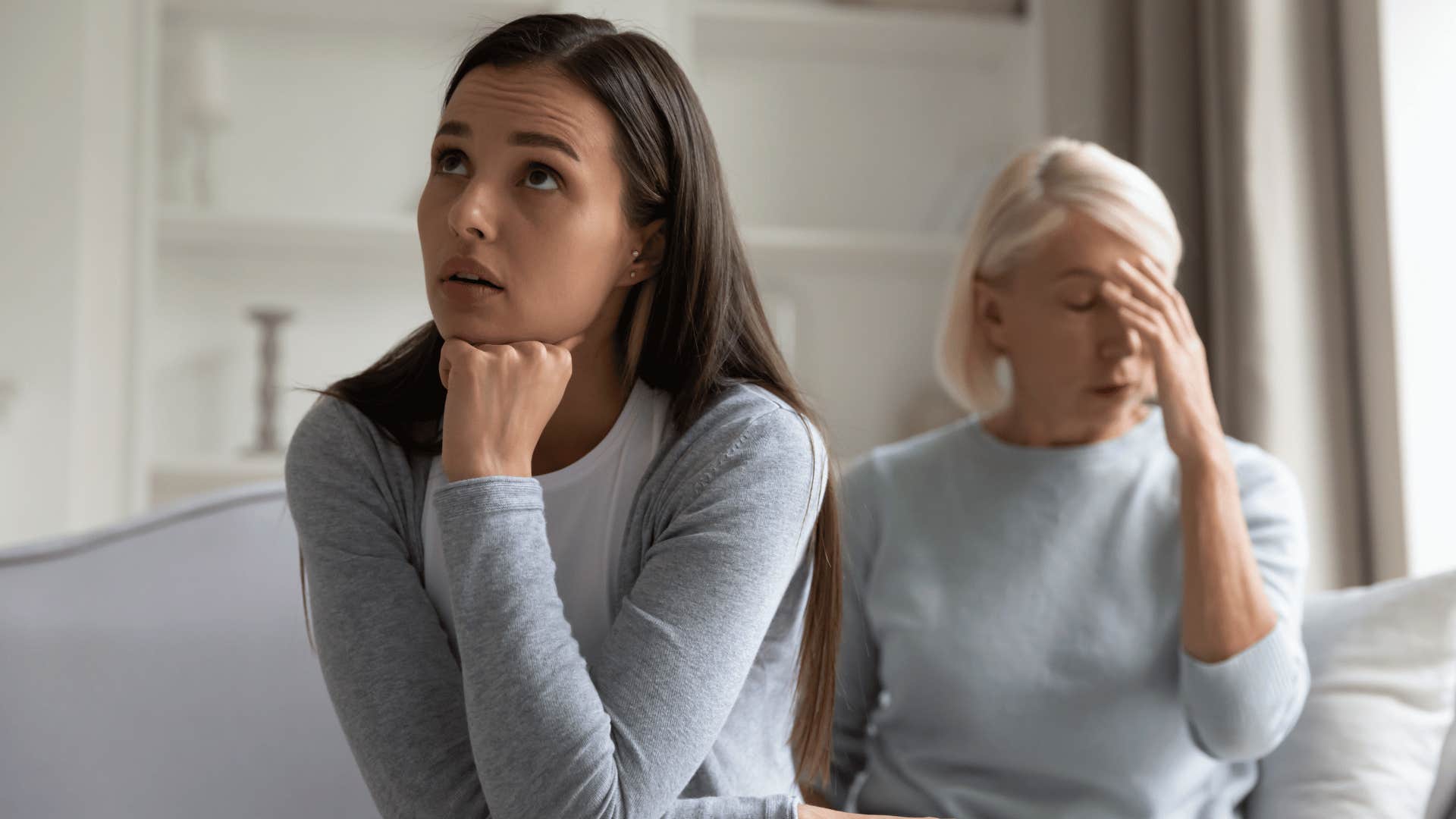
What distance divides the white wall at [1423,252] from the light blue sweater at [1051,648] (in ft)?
1.82

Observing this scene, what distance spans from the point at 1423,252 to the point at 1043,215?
2.59 feet

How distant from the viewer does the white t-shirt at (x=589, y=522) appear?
0.98 meters

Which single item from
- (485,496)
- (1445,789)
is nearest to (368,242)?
(485,496)

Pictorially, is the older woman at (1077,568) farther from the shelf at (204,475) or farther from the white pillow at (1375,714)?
the shelf at (204,475)

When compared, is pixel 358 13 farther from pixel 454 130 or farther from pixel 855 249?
pixel 454 130

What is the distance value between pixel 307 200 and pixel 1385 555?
2161mm

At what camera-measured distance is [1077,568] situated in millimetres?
1335

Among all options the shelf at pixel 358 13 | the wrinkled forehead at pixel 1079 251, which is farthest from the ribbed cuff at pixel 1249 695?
the shelf at pixel 358 13

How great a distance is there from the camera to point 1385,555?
1828mm

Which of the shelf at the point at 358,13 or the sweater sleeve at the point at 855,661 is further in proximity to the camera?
the shelf at the point at 358,13

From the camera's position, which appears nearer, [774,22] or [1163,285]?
[1163,285]

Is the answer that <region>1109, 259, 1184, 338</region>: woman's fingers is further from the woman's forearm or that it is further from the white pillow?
the white pillow

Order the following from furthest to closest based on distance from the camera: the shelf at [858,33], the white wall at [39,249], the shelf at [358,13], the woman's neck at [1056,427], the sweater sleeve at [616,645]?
the shelf at [858,33]
the shelf at [358,13]
the white wall at [39,249]
the woman's neck at [1056,427]
the sweater sleeve at [616,645]

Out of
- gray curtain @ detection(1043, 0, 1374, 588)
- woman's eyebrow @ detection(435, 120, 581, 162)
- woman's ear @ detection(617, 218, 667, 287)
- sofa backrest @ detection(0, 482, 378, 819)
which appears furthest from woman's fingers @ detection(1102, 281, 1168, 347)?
sofa backrest @ detection(0, 482, 378, 819)
